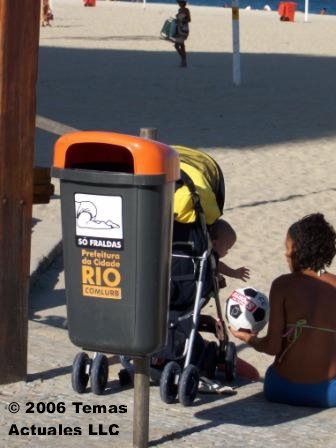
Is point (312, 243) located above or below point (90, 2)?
below

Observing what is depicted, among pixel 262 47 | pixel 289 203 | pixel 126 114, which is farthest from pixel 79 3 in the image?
pixel 289 203

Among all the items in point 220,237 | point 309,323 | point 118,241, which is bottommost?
point 309,323

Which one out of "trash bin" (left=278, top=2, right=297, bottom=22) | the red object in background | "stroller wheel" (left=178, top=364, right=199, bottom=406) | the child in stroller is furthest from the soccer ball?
the red object in background

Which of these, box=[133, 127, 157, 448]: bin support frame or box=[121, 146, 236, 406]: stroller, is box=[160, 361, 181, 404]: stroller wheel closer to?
box=[121, 146, 236, 406]: stroller

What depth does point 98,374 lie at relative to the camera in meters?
6.00

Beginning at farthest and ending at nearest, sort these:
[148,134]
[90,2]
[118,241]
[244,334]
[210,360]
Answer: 1. [90,2]
2. [210,360]
3. [244,334]
4. [148,134]
5. [118,241]

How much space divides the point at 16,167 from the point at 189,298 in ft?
3.91

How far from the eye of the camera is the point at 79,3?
174 ft

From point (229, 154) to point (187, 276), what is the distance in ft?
29.6

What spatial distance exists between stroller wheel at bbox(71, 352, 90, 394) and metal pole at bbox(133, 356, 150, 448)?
32.3 inches

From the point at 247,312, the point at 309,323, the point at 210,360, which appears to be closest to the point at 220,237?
the point at 247,312

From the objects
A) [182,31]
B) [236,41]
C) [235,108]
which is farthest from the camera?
[182,31]

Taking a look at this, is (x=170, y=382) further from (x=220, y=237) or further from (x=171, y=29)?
(x=171, y=29)

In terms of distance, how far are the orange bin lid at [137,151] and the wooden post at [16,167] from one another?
859 millimetres
